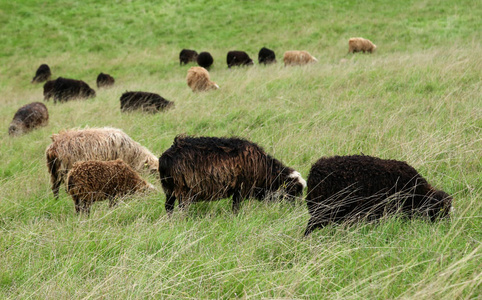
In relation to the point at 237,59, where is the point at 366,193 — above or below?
above

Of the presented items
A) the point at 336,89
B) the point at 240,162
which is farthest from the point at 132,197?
the point at 336,89

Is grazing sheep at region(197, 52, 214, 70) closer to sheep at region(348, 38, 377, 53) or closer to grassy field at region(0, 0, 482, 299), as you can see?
sheep at region(348, 38, 377, 53)

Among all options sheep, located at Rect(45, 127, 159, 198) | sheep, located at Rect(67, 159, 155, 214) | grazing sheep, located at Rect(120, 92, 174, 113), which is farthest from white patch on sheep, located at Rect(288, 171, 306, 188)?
grazing sheep, located at Rect(120, 92, 174, 113)

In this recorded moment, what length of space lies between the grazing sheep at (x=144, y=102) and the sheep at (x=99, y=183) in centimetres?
442

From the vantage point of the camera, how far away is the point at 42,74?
20.5 m

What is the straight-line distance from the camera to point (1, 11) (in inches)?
1088

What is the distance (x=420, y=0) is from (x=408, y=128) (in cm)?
2151

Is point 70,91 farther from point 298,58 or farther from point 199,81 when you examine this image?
point 298,58

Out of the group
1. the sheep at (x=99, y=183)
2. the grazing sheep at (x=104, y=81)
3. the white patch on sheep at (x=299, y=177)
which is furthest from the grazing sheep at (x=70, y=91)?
the white patch on sheep at (x=299, y=177)

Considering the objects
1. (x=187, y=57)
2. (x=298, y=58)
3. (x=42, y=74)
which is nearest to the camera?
(x=298, y=58)

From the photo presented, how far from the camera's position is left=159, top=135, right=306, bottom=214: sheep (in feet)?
13.5

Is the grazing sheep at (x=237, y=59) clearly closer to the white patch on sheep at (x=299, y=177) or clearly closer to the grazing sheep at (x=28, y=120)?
the grazing sheep at (x=28, y=120)

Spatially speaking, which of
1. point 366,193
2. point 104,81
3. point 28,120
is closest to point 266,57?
point 104,81

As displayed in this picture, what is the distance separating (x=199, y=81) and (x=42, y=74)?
1290cm
